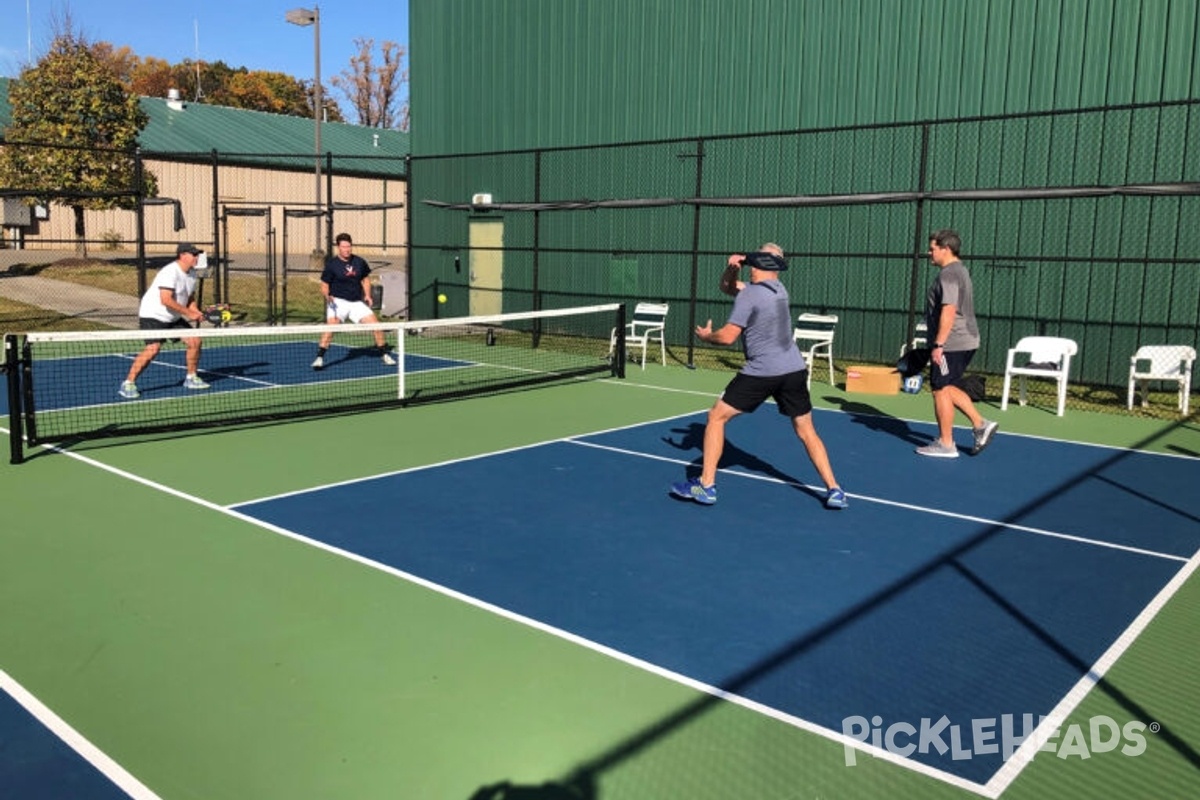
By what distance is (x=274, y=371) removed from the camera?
46.8 ft

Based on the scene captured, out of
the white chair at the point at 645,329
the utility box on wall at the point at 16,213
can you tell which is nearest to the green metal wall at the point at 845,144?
the white chair at the point at 645,329

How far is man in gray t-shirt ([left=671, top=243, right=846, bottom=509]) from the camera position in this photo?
6.85m

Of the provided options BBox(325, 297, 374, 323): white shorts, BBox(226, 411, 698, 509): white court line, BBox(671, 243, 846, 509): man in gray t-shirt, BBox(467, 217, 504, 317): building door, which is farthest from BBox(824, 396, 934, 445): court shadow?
BBox(467, 217, 504, 317): building door

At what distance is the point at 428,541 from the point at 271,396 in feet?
21.0

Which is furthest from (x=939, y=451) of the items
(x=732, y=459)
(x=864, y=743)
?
(x=864, y=743)

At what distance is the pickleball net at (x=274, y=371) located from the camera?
30.7ft

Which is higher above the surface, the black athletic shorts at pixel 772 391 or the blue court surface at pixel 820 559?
the black athletic shorts at pixel 772 391

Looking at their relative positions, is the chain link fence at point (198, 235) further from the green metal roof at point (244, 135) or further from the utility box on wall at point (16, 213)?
the green metal roof at point (244, 135)

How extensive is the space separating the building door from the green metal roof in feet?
75.1

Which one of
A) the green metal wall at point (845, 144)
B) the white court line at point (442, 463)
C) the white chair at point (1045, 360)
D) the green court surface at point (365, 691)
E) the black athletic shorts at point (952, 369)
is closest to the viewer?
the green court surface at point (365, 691)

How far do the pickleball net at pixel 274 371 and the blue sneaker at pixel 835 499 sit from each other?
5172 millimetres

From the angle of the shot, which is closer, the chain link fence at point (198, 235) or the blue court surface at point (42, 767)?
the blue court surface at point (42, 767)

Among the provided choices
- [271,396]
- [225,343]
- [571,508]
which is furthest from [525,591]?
[225,343]

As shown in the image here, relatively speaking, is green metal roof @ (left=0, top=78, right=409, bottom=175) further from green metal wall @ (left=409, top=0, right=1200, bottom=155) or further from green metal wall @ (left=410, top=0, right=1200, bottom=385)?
green metal wall @ (left=410, top=0, right=1200, bottom=385)
